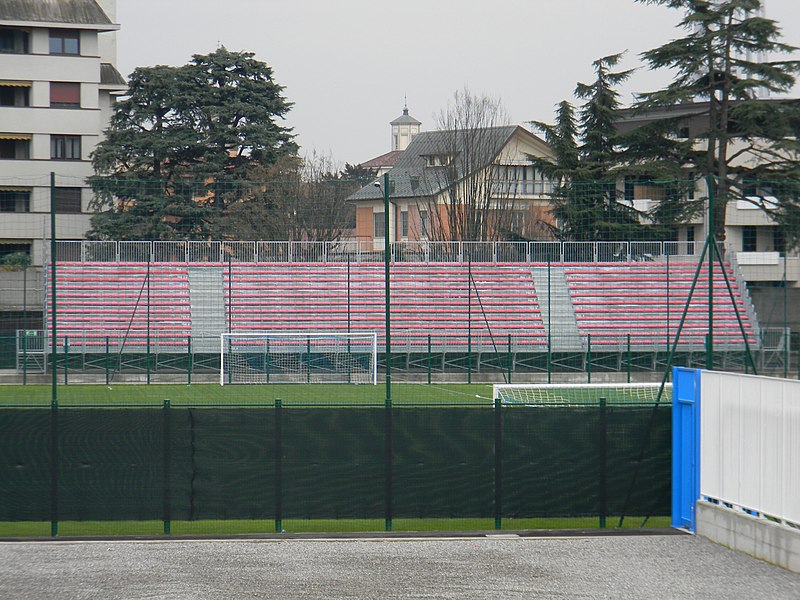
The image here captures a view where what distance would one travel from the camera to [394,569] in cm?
1002

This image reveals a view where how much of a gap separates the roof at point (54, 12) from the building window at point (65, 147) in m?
6.00

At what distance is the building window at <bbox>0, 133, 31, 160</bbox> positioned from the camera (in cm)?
5844

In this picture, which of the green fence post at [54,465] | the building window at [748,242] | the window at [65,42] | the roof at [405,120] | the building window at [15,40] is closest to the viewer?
the green fence post at [54,465]

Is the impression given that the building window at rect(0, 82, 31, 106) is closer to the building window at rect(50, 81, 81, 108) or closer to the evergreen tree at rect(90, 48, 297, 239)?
the building window at rect(50, 81, 81, 108)

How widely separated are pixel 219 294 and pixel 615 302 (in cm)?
1267

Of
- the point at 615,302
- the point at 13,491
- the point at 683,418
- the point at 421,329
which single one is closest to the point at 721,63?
the point at 615,302

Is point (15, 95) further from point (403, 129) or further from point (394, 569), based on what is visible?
point (403, 129)

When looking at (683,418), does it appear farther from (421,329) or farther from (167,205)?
(421,329)

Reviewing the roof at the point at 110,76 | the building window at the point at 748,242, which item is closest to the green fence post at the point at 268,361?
the building window at the point at 748,242

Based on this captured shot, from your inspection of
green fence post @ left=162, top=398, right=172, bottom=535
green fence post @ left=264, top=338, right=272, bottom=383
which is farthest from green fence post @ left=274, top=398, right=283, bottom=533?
green fence post @ left=264, top=338, right=272, bottom=383

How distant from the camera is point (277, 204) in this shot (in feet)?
93.2

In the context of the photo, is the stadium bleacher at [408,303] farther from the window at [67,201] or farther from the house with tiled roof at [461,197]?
the house with tiled roof at [461,197]

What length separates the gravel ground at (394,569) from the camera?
361 inches

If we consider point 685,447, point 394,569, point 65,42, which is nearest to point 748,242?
point 65,42
